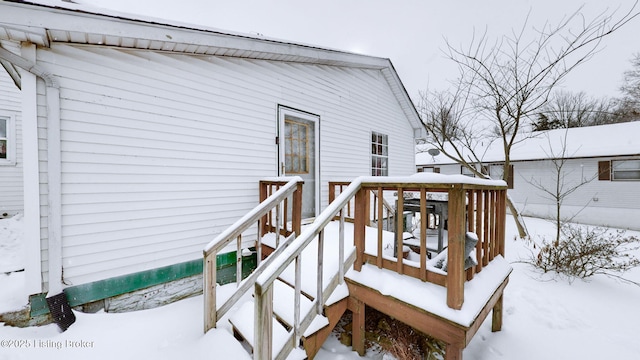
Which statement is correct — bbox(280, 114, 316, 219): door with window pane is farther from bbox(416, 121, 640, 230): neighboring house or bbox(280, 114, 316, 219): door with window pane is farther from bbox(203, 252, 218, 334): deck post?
bbox(416, 121, 640, 230): neighboring house

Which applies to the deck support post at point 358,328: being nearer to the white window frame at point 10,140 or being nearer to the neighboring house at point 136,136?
the neighboring house at point 136,136

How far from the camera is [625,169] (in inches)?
375

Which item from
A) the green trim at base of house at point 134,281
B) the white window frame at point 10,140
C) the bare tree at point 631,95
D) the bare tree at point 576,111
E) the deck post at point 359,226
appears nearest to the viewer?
the deck post at point 359,226

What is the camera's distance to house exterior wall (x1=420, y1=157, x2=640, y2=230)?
9.45 m

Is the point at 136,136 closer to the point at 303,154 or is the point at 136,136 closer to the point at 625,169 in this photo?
the point at 303,154

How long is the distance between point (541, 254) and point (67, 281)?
761 centimetres

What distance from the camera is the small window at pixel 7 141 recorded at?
225 inches

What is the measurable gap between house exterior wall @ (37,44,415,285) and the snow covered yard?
62 cm

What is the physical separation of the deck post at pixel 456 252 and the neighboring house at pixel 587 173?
28.4ft

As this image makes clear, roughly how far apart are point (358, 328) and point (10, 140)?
29.5 feet

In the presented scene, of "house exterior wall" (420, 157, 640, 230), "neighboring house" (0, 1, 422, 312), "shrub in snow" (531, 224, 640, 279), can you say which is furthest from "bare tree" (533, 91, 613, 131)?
"neighboring house" (0, 1, 422, 312)

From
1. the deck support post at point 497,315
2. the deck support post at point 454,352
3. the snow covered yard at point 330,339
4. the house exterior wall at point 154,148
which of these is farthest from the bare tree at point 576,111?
the deck support post at point 454,352

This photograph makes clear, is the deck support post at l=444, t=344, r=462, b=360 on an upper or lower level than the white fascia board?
lower

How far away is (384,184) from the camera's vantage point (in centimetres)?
237
